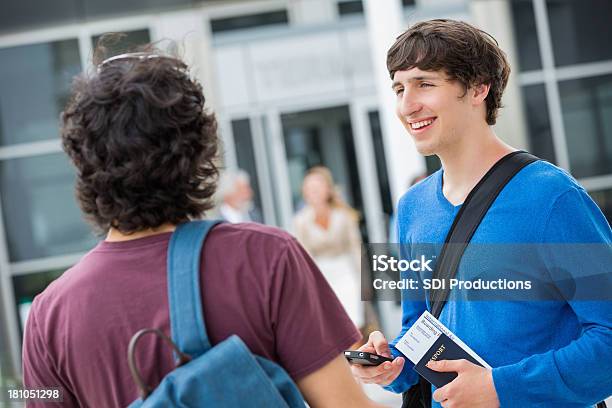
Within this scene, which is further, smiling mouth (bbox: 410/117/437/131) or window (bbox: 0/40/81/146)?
window (bbox: 0/40/81/146)

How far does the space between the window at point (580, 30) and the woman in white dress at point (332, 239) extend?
3.45m

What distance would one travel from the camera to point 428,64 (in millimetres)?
1797

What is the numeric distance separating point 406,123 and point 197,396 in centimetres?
80

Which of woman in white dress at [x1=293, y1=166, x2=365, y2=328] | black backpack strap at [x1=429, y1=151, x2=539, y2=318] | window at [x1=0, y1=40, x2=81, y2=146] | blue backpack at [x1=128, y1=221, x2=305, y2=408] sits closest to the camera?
blue backpack at [x1=128, y1=221, x2=305, y2=408]

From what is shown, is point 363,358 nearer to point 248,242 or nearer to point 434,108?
point 248,242

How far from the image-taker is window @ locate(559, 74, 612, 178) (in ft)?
29.7

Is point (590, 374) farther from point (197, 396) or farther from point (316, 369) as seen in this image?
point (197, 396)

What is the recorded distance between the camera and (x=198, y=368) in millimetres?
1375

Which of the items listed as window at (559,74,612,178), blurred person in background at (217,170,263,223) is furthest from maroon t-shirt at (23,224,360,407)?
window at (559,74,612,178)

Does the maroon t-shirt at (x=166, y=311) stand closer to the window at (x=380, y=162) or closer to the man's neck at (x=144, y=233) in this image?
the man's neck at (x=144, y=233)

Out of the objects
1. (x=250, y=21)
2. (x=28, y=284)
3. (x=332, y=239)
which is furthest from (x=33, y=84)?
(x=332, y=239)

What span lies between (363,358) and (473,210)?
0.39m

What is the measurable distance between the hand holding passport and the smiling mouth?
15.9 inches

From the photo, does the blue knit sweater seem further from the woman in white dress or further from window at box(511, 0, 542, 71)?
window at box(511, 0, 542, 71)
